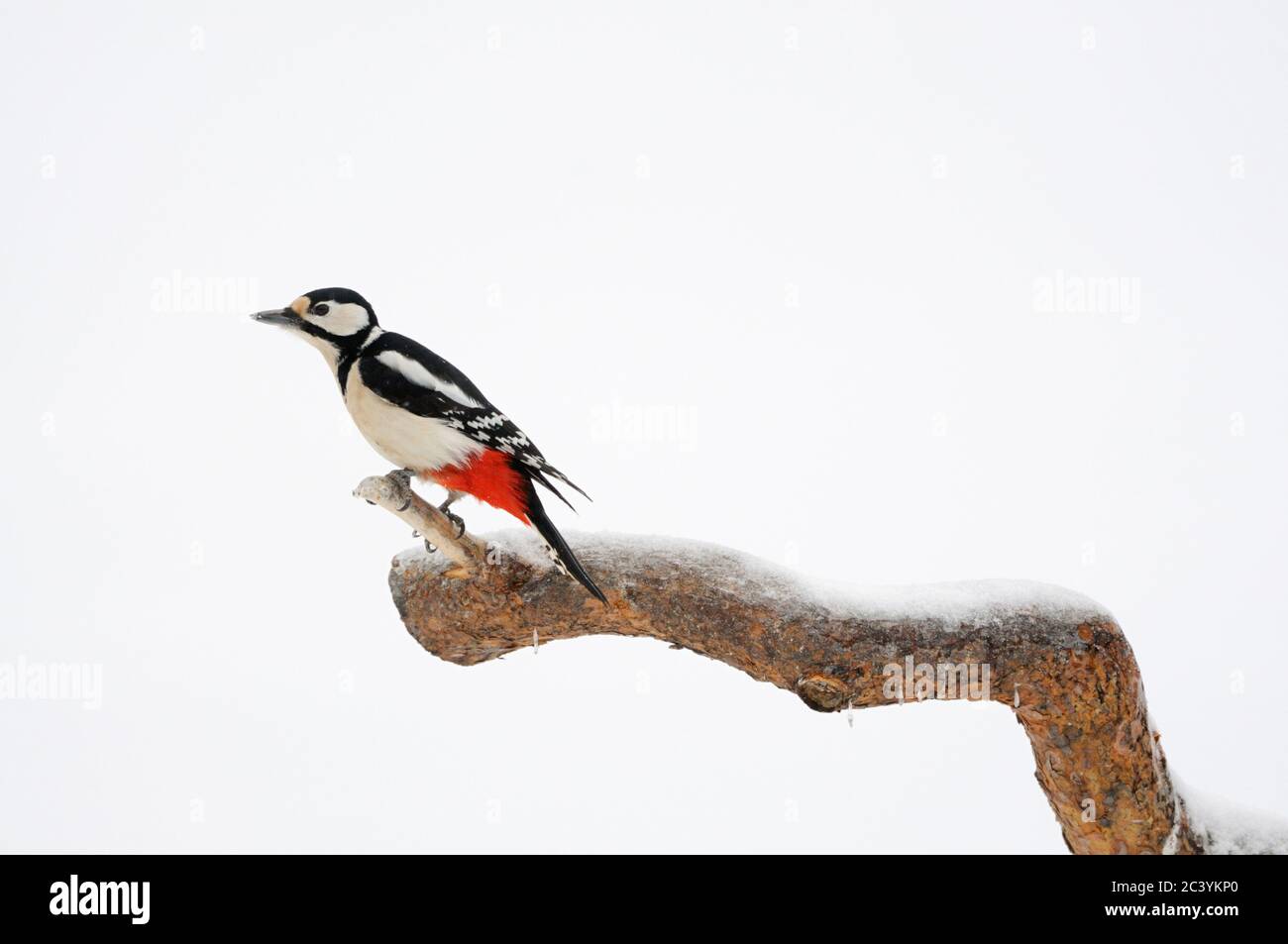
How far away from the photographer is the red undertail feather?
288 cm

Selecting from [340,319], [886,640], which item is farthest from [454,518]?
[886,640]

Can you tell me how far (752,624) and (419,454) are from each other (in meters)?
1.05

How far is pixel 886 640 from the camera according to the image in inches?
109

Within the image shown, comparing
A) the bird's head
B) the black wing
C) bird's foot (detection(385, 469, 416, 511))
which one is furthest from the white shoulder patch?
bird's foot (detection(385, 469, 416, 511))

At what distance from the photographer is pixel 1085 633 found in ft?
9.16

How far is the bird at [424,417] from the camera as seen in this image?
112 inches

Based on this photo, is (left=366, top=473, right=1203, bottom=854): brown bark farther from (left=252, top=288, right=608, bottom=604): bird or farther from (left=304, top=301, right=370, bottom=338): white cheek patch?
(left=304, top=301, right=370, bottom=338): white cheek patch

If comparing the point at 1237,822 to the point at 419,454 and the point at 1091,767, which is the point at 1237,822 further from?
the point at 419,454

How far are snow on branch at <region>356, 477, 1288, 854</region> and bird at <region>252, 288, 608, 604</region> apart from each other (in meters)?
0.16

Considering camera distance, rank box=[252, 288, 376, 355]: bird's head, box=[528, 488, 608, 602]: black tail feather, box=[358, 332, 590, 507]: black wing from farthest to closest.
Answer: box=[252, 288, 376, 355]: bird's head
box=[358, 332, 590, 507]: black wing
box=[528, 488, 608, 602]: black tail feather
